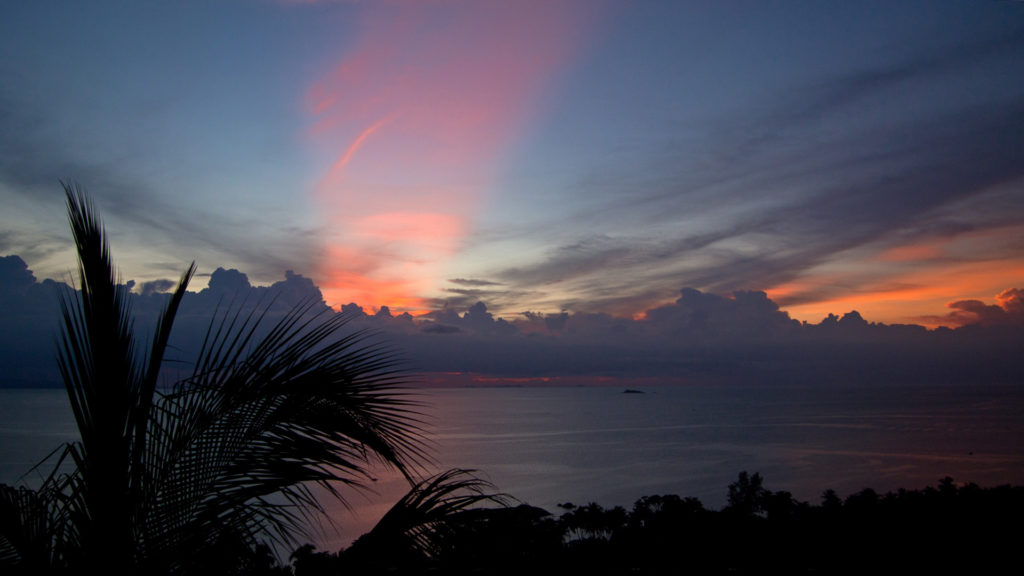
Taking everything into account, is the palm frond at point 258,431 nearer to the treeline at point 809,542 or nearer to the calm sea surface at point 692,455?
the treeline at point 809,542

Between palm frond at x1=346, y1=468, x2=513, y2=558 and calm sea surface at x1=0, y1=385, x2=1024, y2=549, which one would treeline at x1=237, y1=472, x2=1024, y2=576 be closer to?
palm frond at x1=346, y1=468, x2=513, y2=558

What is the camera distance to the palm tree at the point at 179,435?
2.88m

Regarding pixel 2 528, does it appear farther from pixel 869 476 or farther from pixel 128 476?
pixel 869 476

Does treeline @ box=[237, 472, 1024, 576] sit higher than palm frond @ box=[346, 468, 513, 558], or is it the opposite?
palm frond @ box=[346, 468, 513, 558]

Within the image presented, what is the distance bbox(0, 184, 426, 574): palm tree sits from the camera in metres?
2.88

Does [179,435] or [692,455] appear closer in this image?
[179,435]

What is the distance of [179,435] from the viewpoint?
10.3ft

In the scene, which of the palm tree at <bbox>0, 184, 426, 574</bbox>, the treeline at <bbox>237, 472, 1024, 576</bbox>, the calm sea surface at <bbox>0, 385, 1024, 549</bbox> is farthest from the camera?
the calm sea surface at <bbox>0, 385, 1024, 549</bbox>

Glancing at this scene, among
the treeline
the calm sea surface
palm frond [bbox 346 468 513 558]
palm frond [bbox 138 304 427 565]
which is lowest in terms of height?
the calm sea surface

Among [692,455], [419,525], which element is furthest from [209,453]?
[692,455]

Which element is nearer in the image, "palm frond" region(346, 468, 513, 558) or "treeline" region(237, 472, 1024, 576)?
"palm frond" region(346, 468, 513, 558)

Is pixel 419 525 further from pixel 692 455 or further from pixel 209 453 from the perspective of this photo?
pixel 692 455

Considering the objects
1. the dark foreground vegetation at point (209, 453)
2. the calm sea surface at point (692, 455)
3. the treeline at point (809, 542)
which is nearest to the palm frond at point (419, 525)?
the dark foreground vegetation at point (209, 453)

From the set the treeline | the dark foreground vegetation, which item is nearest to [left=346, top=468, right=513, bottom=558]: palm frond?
the dark foreground vegetation
